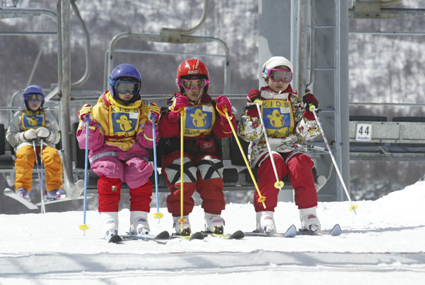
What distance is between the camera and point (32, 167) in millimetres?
6402

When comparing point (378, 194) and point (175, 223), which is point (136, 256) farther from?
point (378, 194)

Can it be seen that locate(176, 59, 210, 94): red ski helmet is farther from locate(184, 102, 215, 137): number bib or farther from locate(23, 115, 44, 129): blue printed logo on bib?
locate(23, 115, 44, 129): blue printed logo on bib

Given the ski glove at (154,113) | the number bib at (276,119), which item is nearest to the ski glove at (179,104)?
the ski glove at (154,113)

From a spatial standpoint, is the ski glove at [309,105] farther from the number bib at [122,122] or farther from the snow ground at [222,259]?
the number bib at [122,122]

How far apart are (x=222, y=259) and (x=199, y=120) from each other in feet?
4.45

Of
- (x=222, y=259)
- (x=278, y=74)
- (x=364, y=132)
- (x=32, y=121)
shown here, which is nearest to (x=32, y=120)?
(x=32, y=121)

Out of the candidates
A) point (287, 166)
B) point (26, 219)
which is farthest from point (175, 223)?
point (26, 219)

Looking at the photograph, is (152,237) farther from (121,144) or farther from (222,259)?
(222,259)

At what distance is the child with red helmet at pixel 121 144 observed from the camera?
3684mm

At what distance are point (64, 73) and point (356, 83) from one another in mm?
42825

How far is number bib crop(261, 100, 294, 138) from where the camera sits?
13.2 ft

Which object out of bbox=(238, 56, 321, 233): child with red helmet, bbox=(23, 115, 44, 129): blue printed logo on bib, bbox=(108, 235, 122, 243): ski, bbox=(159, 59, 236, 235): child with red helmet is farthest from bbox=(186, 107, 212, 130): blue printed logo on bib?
bbox=(23, 115, 44, 129): blue printed logo on bib

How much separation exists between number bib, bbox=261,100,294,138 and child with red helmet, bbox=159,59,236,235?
233 millimetres

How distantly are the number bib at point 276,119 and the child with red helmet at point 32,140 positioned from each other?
10.0ft
